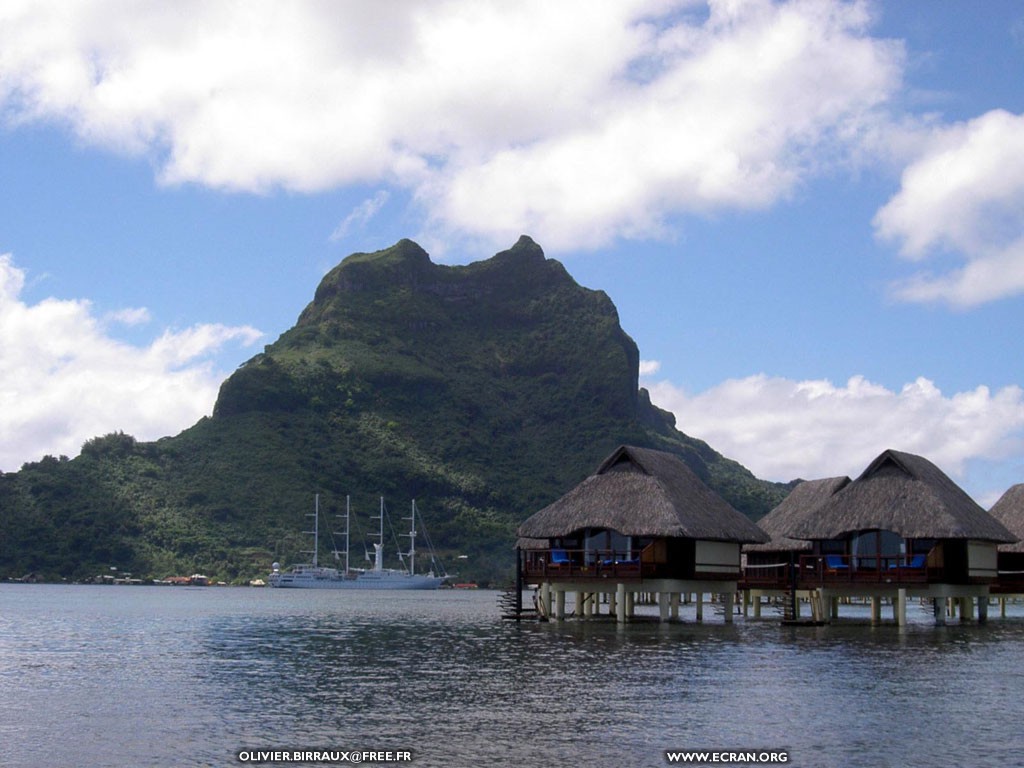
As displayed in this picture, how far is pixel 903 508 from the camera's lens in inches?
1780

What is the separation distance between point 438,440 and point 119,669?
166106mm

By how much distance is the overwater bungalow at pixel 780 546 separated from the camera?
185 ft

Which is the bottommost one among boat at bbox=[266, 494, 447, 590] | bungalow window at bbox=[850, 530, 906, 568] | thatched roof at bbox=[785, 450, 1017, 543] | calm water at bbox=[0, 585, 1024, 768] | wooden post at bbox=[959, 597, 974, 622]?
boat at bbox=[266, 494, 447, 590]

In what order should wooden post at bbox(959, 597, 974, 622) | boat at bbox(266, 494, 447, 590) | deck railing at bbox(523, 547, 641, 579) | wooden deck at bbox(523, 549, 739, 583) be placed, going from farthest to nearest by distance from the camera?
boat at bbox(266, 494, 447, 590) → wooden post at bbox(959, 597, 974, 622) → deck railing at bbox(523, 547, 641, 579) → wooden deck at bbox(523, 549, 739, 583)

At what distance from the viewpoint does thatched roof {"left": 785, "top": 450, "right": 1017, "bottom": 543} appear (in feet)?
145

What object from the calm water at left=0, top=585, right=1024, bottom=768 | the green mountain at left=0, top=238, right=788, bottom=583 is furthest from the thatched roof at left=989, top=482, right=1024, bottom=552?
the green mountain at left=0, top=238, right=788, bottom=583

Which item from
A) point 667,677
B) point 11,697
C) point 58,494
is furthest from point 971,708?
point 58,494

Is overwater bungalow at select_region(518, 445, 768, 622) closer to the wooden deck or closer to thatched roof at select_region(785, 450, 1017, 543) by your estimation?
the wooden deck

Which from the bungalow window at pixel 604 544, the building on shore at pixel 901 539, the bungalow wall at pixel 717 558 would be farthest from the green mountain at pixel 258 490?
the building on shore at pixel 901 539

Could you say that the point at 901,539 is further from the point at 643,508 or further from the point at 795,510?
the point at 795,510

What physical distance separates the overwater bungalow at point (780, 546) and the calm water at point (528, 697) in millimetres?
10611

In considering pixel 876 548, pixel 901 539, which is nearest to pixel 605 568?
pixel 876 548

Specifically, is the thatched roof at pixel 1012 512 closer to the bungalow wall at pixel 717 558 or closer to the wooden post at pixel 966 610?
the wooden post at pixel 966 610

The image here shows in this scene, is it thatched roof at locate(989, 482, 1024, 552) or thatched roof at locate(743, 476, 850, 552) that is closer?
thatched roof at locate(989, 482, 1024, 552)
